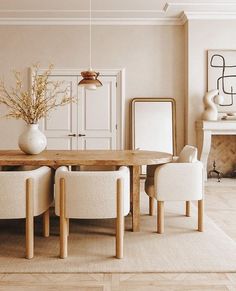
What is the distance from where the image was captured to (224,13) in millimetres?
5812

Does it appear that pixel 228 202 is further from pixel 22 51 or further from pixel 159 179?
pixel 22 51

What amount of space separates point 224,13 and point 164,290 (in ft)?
16.1

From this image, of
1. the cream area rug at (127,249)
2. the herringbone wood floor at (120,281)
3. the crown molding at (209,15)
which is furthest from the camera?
the crown molding at (209,15)

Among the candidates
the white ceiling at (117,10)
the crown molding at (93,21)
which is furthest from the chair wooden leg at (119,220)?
the crown molding at (93,21)

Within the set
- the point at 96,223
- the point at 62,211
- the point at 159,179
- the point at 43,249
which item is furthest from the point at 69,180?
the point at 96,223

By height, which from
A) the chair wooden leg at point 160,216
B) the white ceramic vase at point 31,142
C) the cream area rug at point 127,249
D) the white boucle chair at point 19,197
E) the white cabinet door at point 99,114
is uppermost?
the white cabinet door at point 99,114

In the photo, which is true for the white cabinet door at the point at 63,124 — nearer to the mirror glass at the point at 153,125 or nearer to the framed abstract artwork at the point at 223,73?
the mirror glass at the point at 153,125

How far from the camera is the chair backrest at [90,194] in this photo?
252 cm

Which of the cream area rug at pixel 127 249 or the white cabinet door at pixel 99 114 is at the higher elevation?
the white cabinet door at pixel 99 114

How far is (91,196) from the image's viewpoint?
2521mm

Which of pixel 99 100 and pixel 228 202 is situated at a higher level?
pixel 99 100

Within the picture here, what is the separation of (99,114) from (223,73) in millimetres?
2128

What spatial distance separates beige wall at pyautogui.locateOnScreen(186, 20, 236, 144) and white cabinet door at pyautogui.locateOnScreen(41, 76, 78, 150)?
1909 millimetres

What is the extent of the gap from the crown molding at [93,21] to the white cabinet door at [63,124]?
0.92 meters
